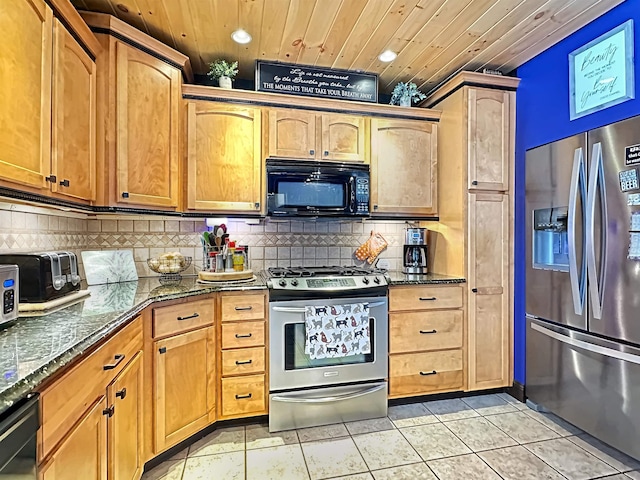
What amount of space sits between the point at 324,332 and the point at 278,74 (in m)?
1.93

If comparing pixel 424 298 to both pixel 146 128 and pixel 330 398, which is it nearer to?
pixel 330 398

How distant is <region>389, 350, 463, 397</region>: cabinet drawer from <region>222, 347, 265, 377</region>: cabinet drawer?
941 mm

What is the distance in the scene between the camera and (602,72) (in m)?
2.06

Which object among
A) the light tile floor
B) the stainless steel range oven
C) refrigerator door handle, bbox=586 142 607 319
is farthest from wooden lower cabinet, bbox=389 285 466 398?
refrigerator door handle, bbox=586 142 607 319

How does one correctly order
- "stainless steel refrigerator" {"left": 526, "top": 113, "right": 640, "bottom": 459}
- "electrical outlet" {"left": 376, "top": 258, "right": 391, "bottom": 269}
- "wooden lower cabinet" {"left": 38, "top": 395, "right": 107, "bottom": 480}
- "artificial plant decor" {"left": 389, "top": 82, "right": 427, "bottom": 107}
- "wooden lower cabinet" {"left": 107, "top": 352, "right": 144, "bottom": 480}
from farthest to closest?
"electrical outlet" {"left": 376, "top": 258, "right": 391, "bottom": 269} < "artificial plant decor" {"left": 389, "top": 82, "right": 427, "bottom": 107} < "stainless steel refrigerator" {"left": 526, "top": 113, "right": 640, "bottom": 459} < "wooden lower cabinet" {"left": 107, "top": 352, "right": 144, "bottom": 480} < "wooden lower cabinet" {"left": 38, "top": 395, "right": 107, "bottom": 480}

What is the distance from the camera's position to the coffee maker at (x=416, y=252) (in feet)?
9.87

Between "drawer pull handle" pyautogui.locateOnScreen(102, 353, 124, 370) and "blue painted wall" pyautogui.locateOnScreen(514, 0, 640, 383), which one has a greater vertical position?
"blue painted wall" pyautogui.locateOnScreen(514, 0, 640, 383)

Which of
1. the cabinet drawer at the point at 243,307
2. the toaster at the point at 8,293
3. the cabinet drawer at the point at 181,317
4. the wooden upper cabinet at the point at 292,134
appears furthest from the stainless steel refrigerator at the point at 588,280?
the toaster at the point at 8,293

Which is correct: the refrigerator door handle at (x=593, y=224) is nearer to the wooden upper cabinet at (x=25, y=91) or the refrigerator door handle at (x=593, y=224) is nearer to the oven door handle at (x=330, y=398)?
the oven door handle at (x=330, y=398)

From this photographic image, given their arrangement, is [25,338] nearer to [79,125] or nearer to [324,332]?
[79,125]

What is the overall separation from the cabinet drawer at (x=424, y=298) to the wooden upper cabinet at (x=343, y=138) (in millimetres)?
1082

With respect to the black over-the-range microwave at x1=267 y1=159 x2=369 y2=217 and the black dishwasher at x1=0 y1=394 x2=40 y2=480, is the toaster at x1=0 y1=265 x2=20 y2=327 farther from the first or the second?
the black over-the-range microwave at x1=267 y1=159 x2=369 y2=217

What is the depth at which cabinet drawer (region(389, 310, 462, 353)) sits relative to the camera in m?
2.55

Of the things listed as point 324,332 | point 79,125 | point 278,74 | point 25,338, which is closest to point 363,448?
point 324,332
